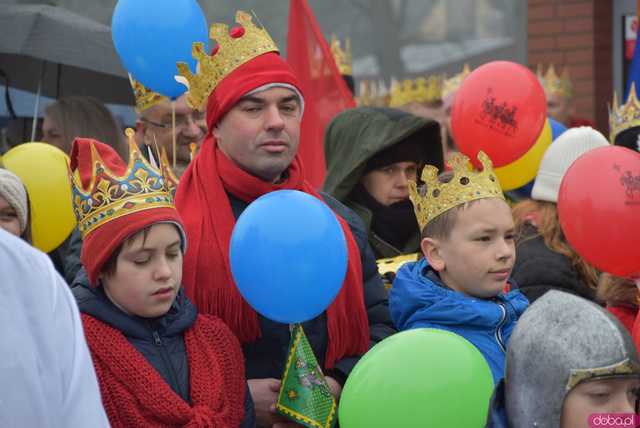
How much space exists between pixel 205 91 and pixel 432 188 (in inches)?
36.1

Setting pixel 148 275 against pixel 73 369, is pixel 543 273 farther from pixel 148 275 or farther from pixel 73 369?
pixel 73 369

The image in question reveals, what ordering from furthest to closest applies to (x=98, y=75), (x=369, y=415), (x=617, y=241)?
(x=98, y=75), (x=617, y=241), (x=369, y=415)

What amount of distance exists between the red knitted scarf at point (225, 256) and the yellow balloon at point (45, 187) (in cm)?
127

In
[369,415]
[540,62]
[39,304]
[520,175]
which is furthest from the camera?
[540,62]

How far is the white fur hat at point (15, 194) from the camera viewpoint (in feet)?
14.5

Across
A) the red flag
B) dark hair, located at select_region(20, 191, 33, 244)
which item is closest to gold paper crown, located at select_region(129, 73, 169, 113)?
dark hair, located at select_region(20, 191, 33, 244)

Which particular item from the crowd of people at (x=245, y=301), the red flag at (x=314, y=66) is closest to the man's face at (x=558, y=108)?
the red flag at (x=314, y=66)

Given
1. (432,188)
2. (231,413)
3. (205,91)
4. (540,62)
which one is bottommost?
(540,62)

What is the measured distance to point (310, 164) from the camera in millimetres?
7051

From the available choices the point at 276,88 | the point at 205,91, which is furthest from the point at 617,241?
the point at 205,91

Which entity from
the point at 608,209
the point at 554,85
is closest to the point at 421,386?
the point at 608,209

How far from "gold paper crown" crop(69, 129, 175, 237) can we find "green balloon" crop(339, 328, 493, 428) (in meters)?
0.98

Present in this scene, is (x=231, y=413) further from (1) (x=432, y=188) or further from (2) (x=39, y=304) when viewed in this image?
(2) (x=39, y=304)

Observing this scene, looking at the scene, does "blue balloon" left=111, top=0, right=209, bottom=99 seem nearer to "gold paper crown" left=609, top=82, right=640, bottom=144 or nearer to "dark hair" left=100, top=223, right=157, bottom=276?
"dark hair" left=100, top=223, right=157, bottom=276
